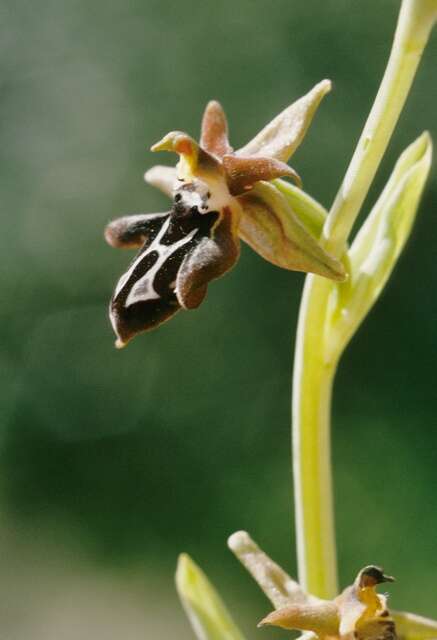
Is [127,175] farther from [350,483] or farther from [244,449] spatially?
[350,483]

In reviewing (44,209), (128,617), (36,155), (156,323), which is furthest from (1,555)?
(156,323)

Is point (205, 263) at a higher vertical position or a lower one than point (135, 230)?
lower

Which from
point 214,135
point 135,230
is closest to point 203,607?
point 135,230

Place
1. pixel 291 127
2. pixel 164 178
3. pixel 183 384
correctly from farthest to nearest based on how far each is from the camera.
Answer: pixel 183 384 → pixel 164 178 → pixel 291 127

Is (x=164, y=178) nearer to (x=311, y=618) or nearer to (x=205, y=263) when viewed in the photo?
(x=205, y=263)

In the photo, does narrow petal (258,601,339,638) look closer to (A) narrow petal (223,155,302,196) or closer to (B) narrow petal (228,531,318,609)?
(B) narrow petal (228,531,318,609)

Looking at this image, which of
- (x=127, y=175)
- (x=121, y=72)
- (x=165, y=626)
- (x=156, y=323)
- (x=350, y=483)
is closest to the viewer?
(x=156, y=323)

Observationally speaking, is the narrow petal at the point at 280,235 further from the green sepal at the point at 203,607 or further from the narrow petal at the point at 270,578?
the green sepal at the point at 203,607
